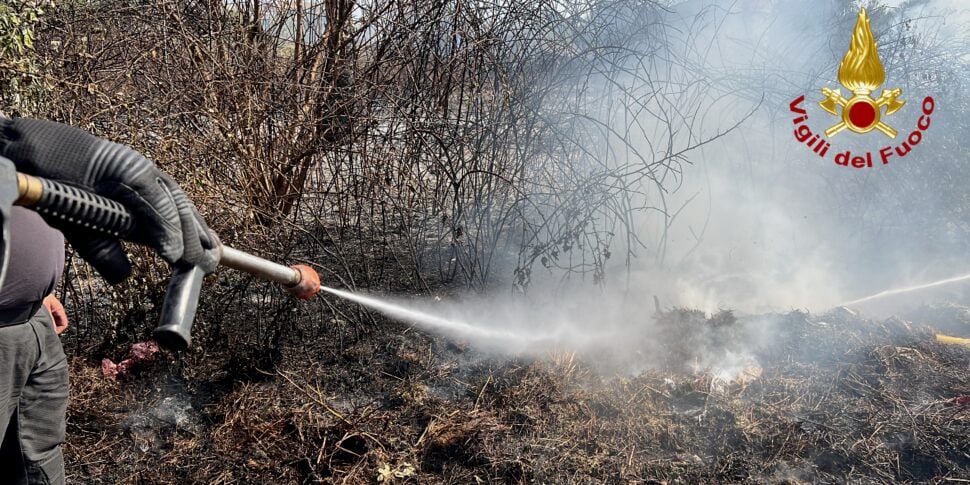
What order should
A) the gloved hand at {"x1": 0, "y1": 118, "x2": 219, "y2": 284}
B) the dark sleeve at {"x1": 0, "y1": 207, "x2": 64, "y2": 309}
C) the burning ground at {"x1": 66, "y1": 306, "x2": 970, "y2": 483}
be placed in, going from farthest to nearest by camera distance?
1. the burning ground at {"x1": 66, "y1": 306, "x2": 970, "y2": 483}
2. the dark sleeve at {"x1": 0, "y1": 207, "x2": 64, "y2": 309}
3. the gloved hand at {"x1": 0, "y1": 118, "x2": 219, "y2": 284}

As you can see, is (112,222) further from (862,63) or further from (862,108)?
(862,108)

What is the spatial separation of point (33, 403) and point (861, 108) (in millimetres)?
7147

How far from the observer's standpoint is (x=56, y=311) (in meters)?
2.41

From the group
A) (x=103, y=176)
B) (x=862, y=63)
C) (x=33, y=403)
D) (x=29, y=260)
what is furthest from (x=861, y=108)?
(x=33, y=403)

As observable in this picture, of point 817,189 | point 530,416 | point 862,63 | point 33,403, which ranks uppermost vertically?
point 862,63

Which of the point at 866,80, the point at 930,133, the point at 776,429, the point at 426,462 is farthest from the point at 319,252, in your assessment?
the point at 930,133

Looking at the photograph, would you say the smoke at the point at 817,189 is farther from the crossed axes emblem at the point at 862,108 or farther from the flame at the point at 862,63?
the flame at the point at 862,63

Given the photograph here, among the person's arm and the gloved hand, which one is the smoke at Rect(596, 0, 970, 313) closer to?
the person's arm

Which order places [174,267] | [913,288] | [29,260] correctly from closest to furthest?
[174,267]
[29,260]
[913,288]

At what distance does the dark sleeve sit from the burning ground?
4.96 feet

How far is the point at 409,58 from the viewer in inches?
186

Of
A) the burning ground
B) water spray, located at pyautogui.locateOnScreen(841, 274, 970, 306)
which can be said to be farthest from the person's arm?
water spray, located at pyautogui.locateOnScreen(841, 274, 970, 306)

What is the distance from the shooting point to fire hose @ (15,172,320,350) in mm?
1436

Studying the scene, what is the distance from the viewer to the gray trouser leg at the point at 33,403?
205cm
